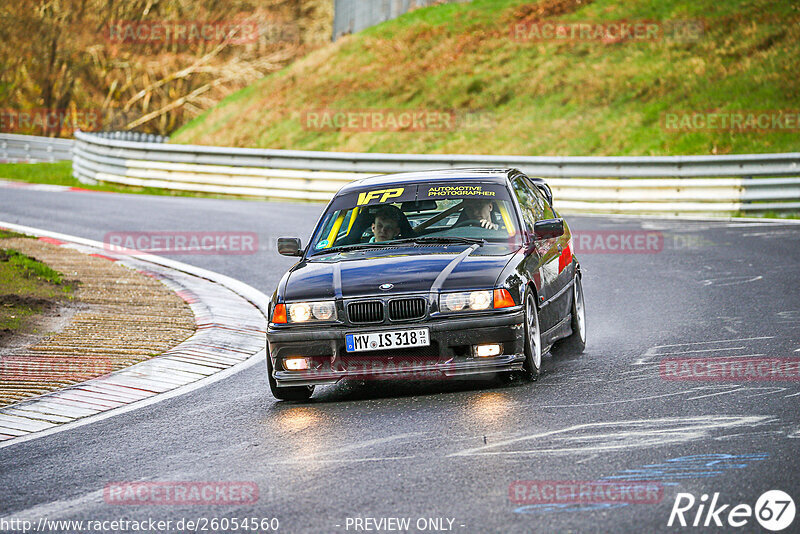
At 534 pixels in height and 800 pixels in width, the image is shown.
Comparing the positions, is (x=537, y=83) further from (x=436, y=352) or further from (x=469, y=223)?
(x=436, y=352)

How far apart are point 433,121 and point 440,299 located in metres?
25.9

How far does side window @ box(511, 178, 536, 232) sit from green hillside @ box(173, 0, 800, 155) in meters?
16.1

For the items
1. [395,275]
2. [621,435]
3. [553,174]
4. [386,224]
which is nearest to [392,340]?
[395,275]

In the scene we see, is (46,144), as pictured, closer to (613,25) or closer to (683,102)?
(613,25)

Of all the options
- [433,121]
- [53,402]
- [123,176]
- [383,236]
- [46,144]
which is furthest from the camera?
[46,144]

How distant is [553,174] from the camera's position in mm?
22172

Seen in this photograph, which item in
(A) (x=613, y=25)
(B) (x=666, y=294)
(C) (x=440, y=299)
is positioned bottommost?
(B) (x=666, y=294)

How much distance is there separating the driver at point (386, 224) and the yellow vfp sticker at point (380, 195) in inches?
4.5

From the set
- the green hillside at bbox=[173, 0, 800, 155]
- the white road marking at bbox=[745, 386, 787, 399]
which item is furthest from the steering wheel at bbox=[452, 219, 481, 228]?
the green hillside at bbox=[173, 0, 800, 155]

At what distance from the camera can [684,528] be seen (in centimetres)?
480

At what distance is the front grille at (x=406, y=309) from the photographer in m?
7.68

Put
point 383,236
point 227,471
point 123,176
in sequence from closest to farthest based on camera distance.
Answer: point 227,471, point 383,236, point 123,176

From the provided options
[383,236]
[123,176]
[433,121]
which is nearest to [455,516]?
[383,236]

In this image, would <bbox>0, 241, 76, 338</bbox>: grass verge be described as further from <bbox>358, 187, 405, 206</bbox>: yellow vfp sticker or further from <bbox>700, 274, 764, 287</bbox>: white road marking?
<bbox>700, 274, 764, 287</bbox>: white road marking
